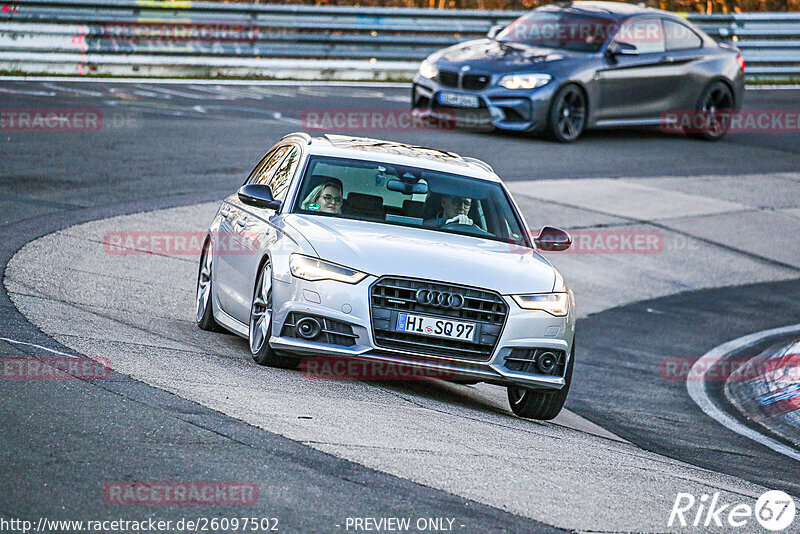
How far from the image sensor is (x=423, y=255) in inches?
327

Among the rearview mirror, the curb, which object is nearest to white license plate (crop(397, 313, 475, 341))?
the rearview mirror

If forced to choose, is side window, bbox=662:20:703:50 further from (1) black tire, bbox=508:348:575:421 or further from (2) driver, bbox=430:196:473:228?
(1) black tire, bbox=508:348:575:421

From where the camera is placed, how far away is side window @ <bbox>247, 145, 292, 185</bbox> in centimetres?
1012

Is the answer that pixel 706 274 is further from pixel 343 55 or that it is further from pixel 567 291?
pixel 343 55

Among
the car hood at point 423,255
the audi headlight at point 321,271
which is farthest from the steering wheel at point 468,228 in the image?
the audi headlight at point 321,271

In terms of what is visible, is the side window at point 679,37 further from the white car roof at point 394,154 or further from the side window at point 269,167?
the side window at point 269,167

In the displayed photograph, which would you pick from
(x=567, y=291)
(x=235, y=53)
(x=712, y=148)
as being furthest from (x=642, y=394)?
(x=235, y=53)

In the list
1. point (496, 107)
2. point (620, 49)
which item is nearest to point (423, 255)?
point (496, 107)

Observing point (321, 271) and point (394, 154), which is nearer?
point (321, 271)

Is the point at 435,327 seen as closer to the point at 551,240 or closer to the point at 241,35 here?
the point at 551,240

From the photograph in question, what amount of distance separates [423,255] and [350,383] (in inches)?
35.4

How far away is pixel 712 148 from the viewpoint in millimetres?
22156

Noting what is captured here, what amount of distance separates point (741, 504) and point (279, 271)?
309 cm

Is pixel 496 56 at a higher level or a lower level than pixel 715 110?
higher
